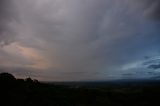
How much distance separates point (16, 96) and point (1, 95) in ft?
14.2

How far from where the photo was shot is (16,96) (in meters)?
62.2

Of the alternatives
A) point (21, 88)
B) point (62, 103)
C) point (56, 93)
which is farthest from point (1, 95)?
point (56, 93)

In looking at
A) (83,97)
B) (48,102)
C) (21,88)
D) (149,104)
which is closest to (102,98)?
(83,97)

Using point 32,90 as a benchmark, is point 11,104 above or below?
below

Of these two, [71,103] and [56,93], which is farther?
[56,93]

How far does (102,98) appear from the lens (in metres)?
85.8

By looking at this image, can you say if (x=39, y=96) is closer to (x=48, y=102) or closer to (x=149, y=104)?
(x=48, y=102)

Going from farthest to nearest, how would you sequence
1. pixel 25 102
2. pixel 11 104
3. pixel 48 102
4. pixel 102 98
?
pixel 102 98, pixel 48 102, pixel 25 102, pixel 11 104

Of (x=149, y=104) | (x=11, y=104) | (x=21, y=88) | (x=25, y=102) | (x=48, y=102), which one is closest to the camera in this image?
(x=11, y=104)

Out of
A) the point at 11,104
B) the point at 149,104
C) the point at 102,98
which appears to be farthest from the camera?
the point at 102,98

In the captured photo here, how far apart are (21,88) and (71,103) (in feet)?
57.5

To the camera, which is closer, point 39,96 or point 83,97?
point 39,96

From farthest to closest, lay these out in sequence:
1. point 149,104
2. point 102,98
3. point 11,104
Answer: point 102,98 → point 149,104 → point 11,104

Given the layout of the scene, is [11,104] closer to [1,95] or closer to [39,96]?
[1,95]
